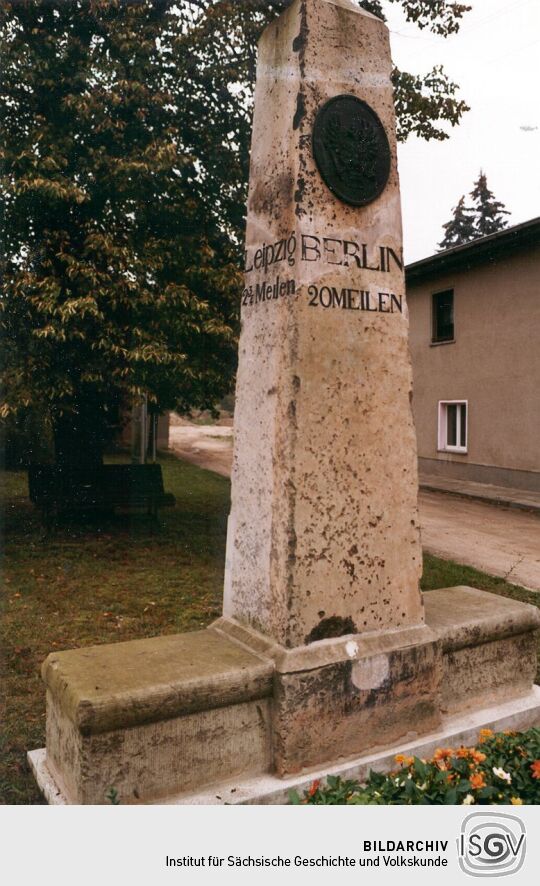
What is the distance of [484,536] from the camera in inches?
426

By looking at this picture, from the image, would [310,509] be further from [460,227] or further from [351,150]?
[460,227]

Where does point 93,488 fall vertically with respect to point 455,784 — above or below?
above

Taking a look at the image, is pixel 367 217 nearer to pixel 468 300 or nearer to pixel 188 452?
pixel 468 300

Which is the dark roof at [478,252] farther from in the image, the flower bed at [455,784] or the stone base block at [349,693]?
the flower bed at [455,784]

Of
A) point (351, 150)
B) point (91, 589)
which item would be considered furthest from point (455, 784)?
point (91, 589)

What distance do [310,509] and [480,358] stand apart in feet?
48.4

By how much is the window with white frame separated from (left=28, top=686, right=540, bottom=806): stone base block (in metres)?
14.4

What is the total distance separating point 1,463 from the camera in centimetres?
1789

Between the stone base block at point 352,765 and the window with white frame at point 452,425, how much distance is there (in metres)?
14.4

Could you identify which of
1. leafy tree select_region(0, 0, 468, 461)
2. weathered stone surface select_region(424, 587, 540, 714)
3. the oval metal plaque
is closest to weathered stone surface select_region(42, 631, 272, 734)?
weathered stone surface select_region(424, 587, 540, 714)

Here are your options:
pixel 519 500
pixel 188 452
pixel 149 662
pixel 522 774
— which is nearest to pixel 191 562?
pixel 149 662

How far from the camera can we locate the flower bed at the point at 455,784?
96.2 inches

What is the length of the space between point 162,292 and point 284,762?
Answer: 6.07 metres

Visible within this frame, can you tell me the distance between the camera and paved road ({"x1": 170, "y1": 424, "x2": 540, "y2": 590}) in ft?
28.1
